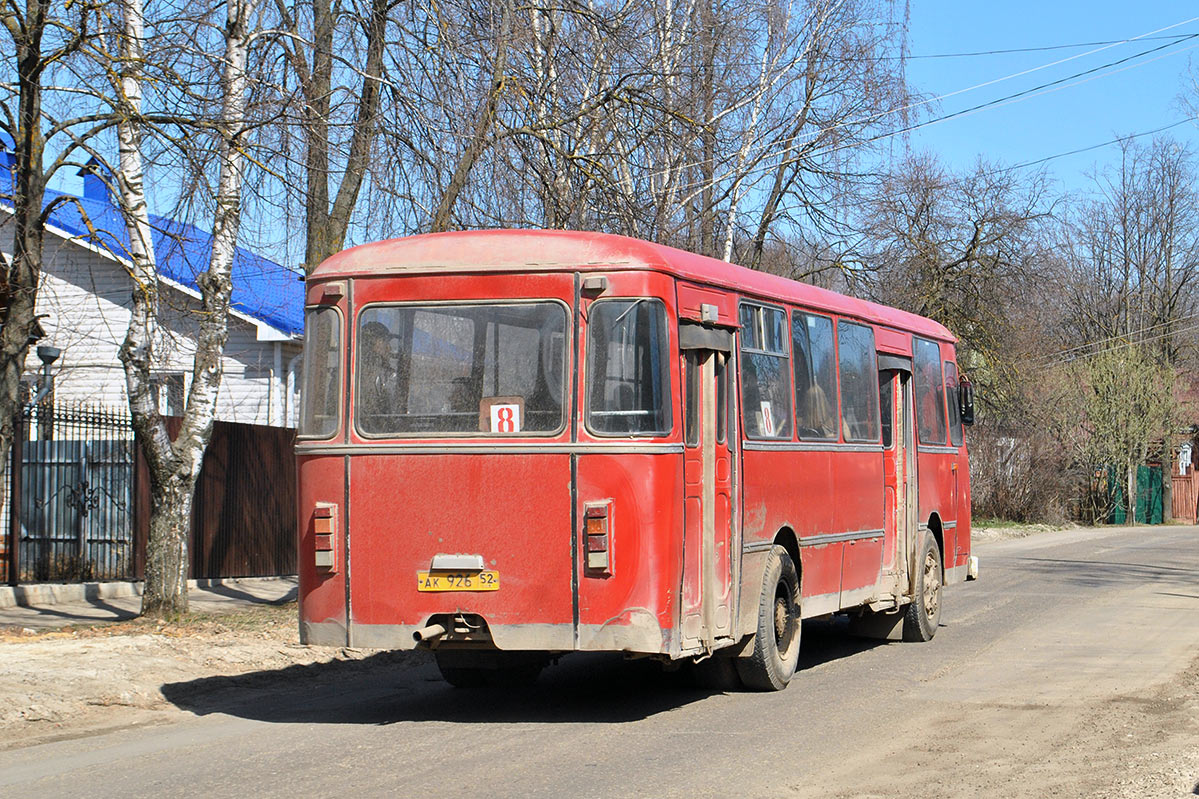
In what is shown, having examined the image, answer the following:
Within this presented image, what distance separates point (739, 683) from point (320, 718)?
322cm

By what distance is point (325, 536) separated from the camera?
30.9ft

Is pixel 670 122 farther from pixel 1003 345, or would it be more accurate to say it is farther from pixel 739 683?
pixel 1003 345

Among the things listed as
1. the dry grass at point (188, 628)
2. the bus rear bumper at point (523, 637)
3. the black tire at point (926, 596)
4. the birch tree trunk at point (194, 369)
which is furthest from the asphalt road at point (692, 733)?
the birch tree trunk at point (194, 369)

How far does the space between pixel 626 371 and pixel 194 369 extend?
6.73m

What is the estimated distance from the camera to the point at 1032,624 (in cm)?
1577

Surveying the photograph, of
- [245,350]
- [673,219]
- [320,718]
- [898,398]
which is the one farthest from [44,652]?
[245,350]

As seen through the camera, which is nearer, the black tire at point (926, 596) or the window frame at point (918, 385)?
the black tire at point (926, 596)

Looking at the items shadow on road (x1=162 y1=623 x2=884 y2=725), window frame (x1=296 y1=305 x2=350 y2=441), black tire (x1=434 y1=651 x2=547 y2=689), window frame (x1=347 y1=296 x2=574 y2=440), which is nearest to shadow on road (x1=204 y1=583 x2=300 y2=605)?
shadow on road (x1=162 y1=623 x2=884 y2=725)

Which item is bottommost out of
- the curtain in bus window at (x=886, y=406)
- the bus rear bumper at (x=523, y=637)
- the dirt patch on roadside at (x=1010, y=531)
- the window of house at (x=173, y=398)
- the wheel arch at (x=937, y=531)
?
the dirt patch on roadside at (x=1010, y=531)

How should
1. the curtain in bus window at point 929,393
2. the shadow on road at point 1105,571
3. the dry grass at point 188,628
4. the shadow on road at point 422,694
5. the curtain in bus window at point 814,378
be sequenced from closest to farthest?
the shadow on road at point 422,694, the curtain in bus window at point 814,378, the dry grass at point 188,628, the curtain in bus window at point 929,393, the shadow on road at point 1105,571

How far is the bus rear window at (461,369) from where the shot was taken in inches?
363

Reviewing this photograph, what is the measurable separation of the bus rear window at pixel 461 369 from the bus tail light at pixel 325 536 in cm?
58

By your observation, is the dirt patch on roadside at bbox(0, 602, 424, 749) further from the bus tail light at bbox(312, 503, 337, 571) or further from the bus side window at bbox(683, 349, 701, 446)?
the bus side window at bbox(683, 349, 701, 446)

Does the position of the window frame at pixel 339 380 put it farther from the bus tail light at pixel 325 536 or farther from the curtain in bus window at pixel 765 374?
the curtain in bus window at pixel 765 374
